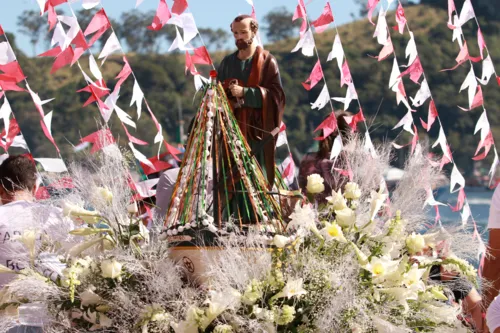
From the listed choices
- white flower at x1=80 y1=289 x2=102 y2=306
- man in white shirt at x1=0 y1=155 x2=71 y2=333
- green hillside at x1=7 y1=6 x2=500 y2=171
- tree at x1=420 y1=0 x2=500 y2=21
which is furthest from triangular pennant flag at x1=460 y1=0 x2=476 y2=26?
tree at x1=420 y1=0 x2=500 y2=21

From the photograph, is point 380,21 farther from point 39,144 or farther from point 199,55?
point 39,144

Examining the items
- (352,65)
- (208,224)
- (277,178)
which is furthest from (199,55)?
(352,65)

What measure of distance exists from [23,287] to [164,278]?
1.33 feet

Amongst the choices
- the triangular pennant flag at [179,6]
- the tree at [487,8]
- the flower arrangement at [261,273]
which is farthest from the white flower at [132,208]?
the tree at [487,8]

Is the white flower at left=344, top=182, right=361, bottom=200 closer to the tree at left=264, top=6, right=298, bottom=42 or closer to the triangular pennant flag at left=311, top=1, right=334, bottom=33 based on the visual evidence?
the triangular pennant flag at left=311, top=1, right=334, bottom=33

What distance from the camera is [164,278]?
2561 mm

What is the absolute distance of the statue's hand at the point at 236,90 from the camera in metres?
3.82

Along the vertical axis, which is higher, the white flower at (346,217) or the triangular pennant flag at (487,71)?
the white flower at (346,217)

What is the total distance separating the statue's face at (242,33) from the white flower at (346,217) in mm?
1591

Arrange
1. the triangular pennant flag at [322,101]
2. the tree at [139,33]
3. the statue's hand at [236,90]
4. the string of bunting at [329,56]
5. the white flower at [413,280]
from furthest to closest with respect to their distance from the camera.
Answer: the tree at [139,33]
the triangular pennant flag at [322,101]
the string of bunting at [329,56]
the statue's hand at [236,90]
the white flower at [413,280]

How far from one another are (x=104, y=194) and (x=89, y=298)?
328 millimetres

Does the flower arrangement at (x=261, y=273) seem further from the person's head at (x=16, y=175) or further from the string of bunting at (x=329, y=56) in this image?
the string of bunting at (x=329, y=56)

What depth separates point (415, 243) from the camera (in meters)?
2.67

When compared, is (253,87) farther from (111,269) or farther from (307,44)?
(111,269)
